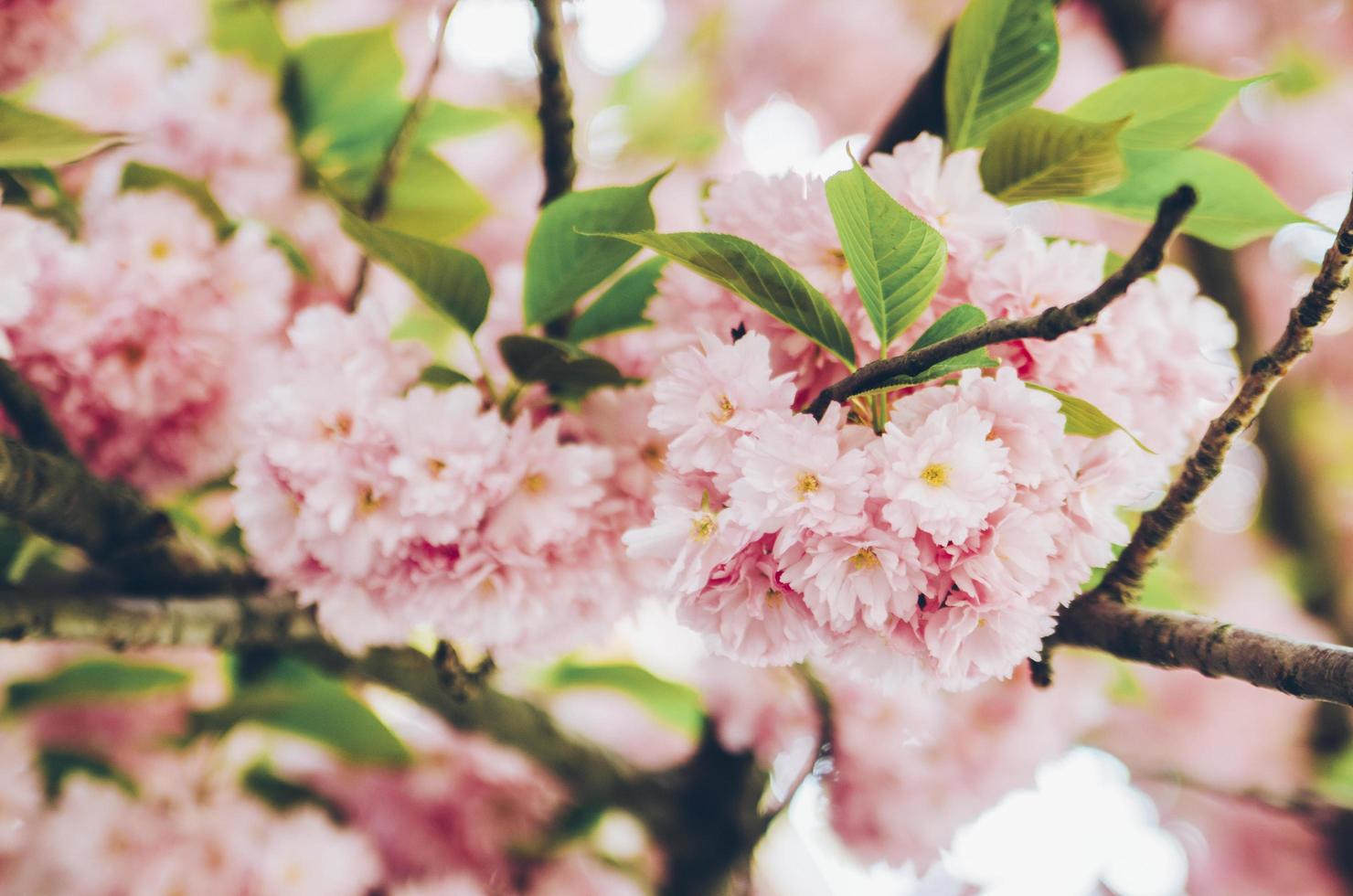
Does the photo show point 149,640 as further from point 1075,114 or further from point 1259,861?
point 1259,861

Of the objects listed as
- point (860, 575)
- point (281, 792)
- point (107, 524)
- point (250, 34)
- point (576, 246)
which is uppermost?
point (250, 34)

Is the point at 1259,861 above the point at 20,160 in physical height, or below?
below

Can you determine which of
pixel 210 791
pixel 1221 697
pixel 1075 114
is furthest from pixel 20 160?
pixel 1221 697

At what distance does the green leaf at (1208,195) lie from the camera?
487 millimetres

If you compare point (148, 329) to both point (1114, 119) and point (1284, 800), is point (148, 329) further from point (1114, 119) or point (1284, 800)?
point (1284, 800)

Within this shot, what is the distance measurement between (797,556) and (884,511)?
0.05 meters

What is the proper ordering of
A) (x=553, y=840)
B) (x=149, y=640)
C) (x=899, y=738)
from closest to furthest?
1. (x=149, y=640)
2. (x=899, y=738)
3. (x=553, y=840)

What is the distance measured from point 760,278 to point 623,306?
181 mm

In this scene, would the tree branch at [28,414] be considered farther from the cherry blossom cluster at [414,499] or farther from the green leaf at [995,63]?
the green leaf at [995,63]

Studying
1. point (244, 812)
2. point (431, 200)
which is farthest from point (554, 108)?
point (244, 812)

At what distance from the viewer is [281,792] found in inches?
41.8

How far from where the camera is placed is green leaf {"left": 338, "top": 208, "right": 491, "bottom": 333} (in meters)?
0.49

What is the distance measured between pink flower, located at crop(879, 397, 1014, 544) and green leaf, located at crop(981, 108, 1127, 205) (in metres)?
0.15

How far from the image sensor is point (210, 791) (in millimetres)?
988
